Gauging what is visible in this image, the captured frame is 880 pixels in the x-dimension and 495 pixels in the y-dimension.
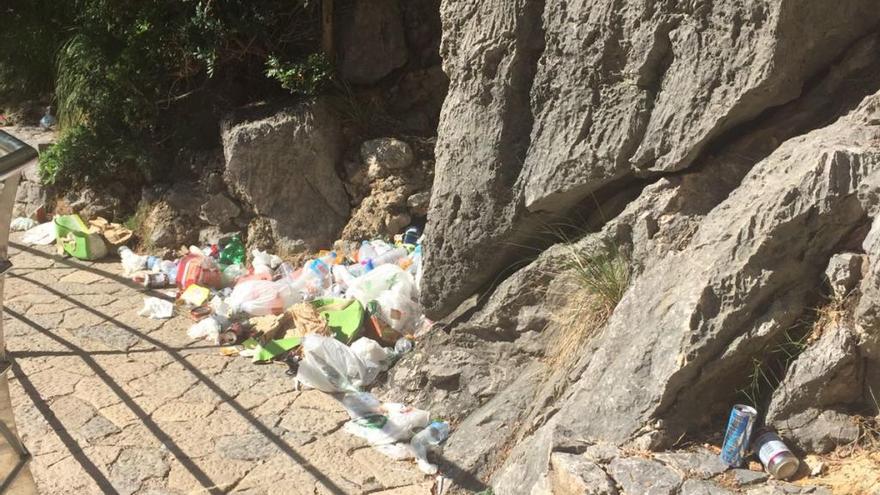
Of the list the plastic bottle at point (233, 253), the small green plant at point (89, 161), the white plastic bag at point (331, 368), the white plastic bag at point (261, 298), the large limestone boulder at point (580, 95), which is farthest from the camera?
the small green plant at point (89, 161)

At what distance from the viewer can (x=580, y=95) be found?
13.3ft

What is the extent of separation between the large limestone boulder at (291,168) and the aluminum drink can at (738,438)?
3990 mm

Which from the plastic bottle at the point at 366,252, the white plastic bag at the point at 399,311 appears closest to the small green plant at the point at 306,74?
the plastic bottle at the point at 366,252

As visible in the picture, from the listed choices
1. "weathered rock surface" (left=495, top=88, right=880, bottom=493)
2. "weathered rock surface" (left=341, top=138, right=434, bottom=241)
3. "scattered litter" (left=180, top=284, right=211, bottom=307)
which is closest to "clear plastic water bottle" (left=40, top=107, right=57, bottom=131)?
"scattered litter" (left=180, top=284, right=211, bottom=307)

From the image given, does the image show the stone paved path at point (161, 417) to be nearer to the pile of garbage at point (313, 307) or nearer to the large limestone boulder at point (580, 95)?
the pile of garbage at point (313, 307)

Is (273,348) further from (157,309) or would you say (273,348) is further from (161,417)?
(157,309)

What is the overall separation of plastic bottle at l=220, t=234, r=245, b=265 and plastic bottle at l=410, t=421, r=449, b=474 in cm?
278

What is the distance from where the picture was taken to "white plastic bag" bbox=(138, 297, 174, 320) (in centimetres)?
584

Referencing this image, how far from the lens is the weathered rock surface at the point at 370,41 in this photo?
270 inches

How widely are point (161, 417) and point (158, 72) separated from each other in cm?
347

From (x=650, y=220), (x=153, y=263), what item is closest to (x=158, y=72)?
(x=153, y=263)

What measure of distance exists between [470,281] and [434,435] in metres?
0.78

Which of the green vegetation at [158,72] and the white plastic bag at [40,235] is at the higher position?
the green vegetation at [158,72]

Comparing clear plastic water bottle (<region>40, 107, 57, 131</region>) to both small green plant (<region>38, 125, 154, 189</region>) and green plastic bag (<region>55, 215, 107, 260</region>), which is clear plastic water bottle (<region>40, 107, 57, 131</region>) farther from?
green plastic bag (<region>55, 215, 107, 260</region>)
